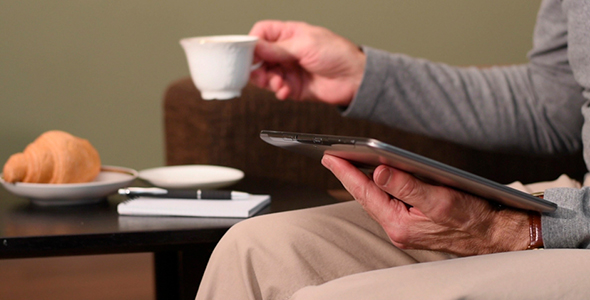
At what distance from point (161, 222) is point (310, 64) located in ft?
1.56

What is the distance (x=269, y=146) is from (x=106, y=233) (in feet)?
2.33

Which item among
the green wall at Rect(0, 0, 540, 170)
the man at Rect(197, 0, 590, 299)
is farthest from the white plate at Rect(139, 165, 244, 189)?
the green wall at Rect(0, 0, 540, 170)

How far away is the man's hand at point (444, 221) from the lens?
68 cm

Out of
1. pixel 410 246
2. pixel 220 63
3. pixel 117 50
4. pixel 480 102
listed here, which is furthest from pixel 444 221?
pixel 117 50

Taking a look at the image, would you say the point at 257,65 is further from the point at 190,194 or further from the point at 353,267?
the point at 353,267

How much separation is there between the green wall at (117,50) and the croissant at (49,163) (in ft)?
4.01

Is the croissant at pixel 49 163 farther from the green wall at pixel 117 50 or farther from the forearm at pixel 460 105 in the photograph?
the green wall at pixel 117 50

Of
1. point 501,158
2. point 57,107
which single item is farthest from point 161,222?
point 57,107

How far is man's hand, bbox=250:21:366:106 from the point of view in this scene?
117 cm

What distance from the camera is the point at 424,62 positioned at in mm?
1243

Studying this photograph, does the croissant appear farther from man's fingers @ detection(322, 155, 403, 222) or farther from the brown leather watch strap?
the brown leather watch strap

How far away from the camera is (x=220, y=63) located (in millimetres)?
1014

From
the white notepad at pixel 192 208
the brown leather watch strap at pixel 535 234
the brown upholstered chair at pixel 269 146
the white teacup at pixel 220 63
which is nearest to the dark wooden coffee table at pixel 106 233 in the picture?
the white notepad at pixel 192 208

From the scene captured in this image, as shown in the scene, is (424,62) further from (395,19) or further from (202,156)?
(395,19)
